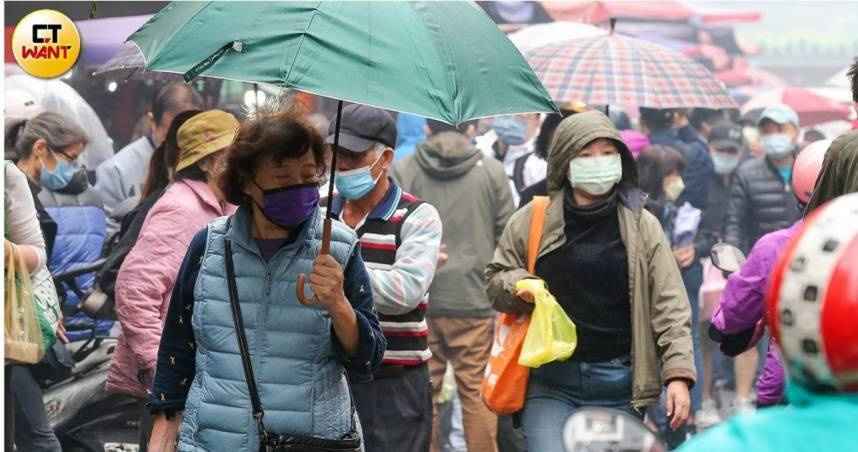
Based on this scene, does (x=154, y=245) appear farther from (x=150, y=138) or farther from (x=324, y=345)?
(x=150, y=138)

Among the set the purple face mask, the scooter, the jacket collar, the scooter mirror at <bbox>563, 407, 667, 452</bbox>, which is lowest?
the scooter

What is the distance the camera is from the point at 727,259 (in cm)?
645

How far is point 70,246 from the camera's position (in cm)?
884

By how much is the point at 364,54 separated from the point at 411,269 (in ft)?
5.35

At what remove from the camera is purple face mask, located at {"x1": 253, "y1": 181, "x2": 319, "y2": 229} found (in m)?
4.55

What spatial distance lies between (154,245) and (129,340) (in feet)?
1.33

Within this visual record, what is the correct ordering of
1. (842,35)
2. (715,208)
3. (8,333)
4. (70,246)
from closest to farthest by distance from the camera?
(8,333) < (70,246) < (715,208) < (842,35)

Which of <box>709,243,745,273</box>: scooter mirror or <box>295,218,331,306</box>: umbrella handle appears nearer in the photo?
<box>295,218,331,306</box>: umbrella handle

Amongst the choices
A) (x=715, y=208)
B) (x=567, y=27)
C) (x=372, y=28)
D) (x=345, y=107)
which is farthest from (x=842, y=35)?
(x=372, y=28)

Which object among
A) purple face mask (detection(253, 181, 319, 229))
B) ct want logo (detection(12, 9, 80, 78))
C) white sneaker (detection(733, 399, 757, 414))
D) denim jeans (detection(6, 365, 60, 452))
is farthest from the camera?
white sneaker (detection(733, 399, 757, 414))

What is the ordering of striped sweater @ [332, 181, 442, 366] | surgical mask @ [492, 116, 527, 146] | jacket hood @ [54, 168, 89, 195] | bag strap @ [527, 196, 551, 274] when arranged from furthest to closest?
surgical mask @ [492, 116, 527, 146] < jacket hood @ [54, 168, 89, 195] < bag strap @ [527, 196, 551, 274] < striped sweater @ [332, 181, 442, 366]

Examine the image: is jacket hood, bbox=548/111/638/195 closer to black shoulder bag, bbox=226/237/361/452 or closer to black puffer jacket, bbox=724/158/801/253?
black shoulder bag, bbox=226/237/361/452

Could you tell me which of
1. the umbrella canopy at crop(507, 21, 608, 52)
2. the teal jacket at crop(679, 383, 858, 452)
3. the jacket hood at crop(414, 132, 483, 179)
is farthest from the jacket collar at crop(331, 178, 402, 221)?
the teal jacket at crop(679, 383, 858, 452)

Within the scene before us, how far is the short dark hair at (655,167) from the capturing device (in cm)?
1027
